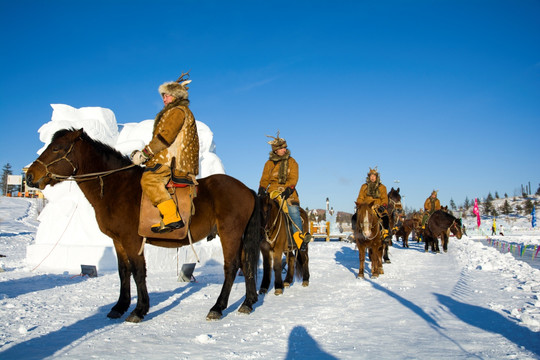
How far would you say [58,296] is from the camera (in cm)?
642

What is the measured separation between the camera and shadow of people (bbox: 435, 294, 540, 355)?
3.61 m

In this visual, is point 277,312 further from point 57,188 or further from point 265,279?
point 57,188

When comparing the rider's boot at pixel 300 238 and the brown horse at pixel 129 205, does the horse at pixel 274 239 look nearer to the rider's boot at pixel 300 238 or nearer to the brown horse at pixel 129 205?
the rider's boot at pixel 300 238

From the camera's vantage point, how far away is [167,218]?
4.77m

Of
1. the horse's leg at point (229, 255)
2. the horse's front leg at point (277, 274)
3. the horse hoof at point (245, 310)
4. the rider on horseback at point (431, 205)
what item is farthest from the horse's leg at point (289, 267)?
the rider on horseback at point (431, 205)

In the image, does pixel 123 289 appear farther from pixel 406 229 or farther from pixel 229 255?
pixel 406 229

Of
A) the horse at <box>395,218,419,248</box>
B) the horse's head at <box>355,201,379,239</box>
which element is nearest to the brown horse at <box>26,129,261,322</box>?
the horse's head at <box>355,201,379,239</box>

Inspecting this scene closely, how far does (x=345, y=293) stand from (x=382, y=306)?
138cm

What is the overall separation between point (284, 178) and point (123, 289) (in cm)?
384

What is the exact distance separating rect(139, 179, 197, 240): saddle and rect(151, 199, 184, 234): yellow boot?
10 cm

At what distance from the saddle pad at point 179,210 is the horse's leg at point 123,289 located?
0.72 metres

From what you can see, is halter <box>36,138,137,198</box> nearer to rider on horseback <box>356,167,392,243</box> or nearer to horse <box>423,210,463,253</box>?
rider on horseback <box>356,167,392,243</box>

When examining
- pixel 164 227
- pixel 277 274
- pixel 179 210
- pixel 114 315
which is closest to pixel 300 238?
pixel 277 274

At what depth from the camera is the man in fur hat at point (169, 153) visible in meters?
4.79
